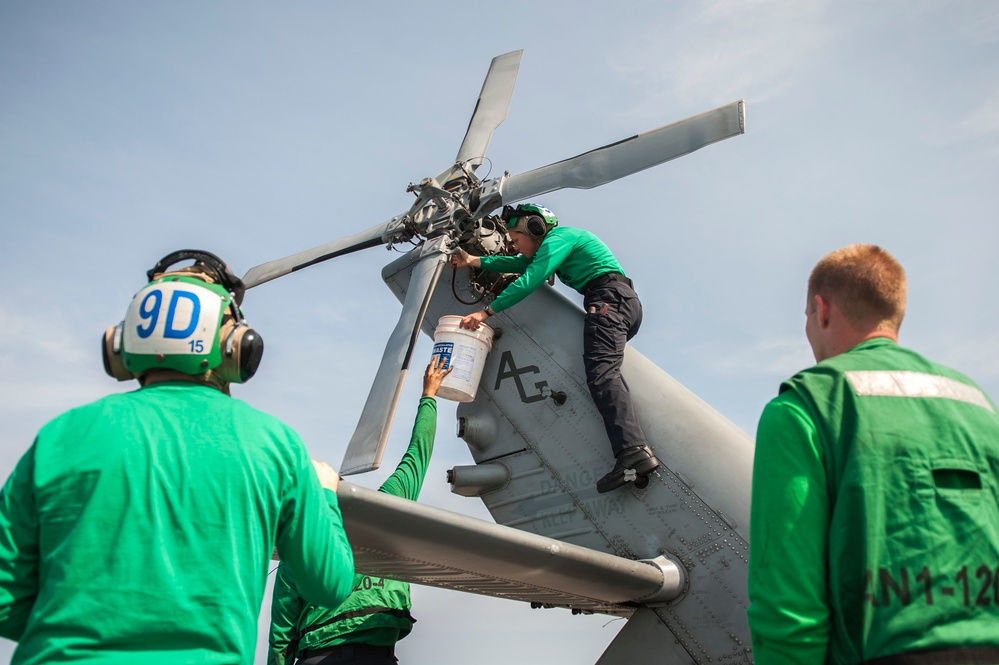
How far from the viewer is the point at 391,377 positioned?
6.04m

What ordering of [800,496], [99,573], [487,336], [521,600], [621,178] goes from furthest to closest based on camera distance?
1. [487,336]
2. [621,178]
3. [521,600]
4. [800,496]
5. [99,573]

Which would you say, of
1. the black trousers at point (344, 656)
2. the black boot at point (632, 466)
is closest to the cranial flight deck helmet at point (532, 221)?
the black boot at point (632, 466)

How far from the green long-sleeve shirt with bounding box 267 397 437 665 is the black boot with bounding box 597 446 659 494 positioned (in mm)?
1261

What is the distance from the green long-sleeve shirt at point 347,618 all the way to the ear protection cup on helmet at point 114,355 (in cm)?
266

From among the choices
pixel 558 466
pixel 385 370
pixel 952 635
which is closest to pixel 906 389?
pixel 952 635

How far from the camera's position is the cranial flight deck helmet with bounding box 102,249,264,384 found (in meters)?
2.44

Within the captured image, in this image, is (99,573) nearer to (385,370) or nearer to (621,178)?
(385,370)

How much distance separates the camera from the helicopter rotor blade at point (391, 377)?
5.73 meters

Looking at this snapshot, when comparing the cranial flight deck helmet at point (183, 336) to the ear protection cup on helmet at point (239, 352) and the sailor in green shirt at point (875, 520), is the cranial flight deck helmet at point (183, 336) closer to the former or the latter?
the ear protection cup on helmet at point (239, 352)

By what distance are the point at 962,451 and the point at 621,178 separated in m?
3.99

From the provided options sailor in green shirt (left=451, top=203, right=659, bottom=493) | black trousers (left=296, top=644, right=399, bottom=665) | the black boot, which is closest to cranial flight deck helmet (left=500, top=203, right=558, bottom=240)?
sailor in green shirt (left=451, top=203, right=659, bottom=493)

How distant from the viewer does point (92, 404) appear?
2326 mm

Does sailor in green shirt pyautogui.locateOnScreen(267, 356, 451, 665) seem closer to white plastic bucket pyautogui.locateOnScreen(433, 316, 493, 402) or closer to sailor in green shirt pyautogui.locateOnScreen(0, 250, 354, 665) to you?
white plastic bucket pyautogui.locateOnScreen(433, 316, 493, 402)

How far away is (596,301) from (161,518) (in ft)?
14.1
